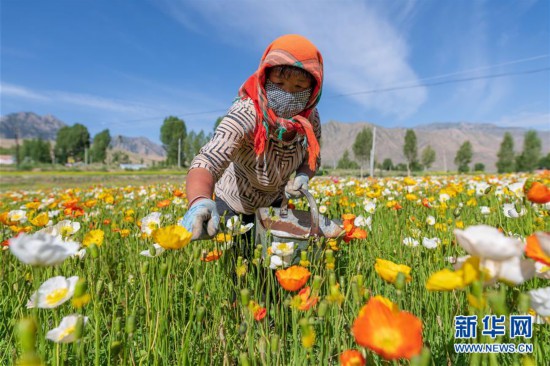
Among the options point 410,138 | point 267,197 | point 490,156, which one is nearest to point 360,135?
point 410,138

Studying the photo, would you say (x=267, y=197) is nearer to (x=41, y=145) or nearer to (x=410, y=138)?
(x=410, y=138)

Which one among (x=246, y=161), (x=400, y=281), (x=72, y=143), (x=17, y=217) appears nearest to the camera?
(x=400, y=281)

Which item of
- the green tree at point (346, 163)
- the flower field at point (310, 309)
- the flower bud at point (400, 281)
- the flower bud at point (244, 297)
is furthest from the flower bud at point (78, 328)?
the green tree at point (346, 163)

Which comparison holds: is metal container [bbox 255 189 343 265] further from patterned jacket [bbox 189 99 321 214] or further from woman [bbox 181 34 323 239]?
patterned jacket [bbox 189 99 321 214]

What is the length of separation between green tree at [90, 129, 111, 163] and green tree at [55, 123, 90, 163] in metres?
2.50

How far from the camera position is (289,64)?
1.47m

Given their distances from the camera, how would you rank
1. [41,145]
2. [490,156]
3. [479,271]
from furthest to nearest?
[490,156] → [41,145] → [479,271]

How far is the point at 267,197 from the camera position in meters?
1.97

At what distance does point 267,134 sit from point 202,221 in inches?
26.4

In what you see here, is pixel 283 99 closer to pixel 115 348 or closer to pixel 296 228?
pixel 296 228

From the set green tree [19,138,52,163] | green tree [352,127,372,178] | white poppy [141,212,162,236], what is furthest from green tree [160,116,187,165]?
white poppy [141,212,162,236]

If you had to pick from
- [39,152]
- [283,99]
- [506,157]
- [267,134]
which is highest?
[506,157]

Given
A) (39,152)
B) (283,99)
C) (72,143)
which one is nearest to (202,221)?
(283,99)

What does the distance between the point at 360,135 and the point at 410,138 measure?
8764 mm
